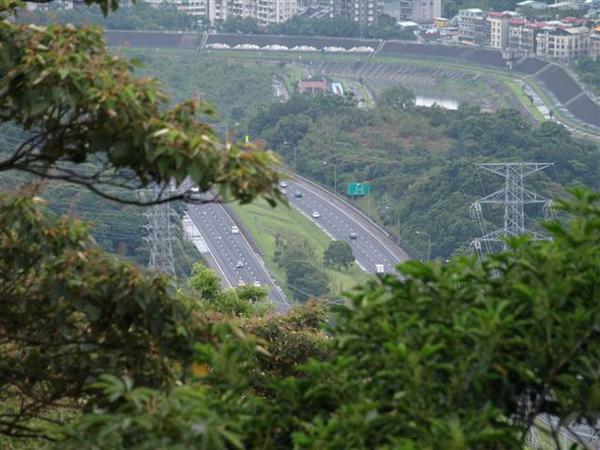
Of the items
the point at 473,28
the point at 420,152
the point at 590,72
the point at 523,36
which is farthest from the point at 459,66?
the point at 420,152

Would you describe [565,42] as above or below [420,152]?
above

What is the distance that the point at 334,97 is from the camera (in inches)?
1259

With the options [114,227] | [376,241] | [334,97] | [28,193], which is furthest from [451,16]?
[28,193]

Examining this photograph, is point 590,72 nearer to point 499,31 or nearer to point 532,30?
point 532,30

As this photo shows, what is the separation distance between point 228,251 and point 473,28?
2274cm

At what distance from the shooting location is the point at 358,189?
84.7ft

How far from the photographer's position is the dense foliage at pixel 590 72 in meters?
35.1

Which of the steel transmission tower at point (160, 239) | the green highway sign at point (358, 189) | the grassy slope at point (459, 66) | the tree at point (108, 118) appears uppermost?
the tree at point (108, 118)

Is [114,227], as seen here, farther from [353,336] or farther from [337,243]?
[353,336]

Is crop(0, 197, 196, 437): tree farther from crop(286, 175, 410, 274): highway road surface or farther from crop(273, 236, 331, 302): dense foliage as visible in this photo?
crop(286, 175, 410, 274): highway road surface

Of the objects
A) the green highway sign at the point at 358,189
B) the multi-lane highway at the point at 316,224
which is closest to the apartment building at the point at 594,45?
the multi-lane highway at the point at 316,224

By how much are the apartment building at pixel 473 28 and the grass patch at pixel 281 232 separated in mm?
18217

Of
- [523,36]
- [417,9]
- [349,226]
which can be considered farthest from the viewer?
[417,9]

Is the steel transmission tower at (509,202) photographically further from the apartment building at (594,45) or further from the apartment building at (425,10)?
the apartment building at (425,10)
